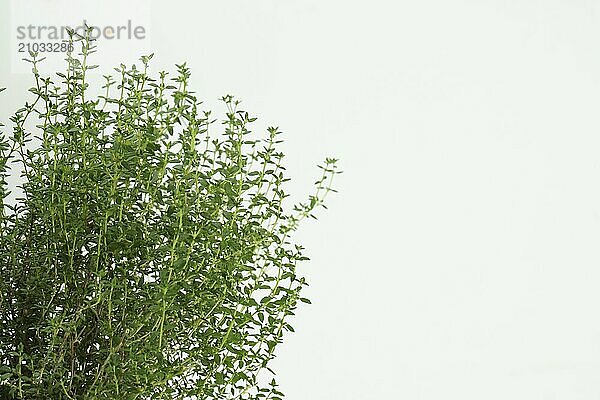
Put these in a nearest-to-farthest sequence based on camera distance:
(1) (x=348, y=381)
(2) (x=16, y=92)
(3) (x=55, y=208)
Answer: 1. (3) (x=55, y=208)
2. (2) (x=16, y=92)
3. (1) (x=348, y=381)

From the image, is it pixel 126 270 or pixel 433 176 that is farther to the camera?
pixel 433 176

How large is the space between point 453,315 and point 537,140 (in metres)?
0.42

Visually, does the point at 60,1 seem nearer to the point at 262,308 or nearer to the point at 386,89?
the point at 386,89

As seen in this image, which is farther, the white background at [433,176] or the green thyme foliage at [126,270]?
the white background at [433,176]

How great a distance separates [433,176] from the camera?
1985 millimetres

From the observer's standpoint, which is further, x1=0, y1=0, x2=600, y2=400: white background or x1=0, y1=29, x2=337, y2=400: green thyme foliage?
x1=0, y1=0, x2=600, y2=400: white background

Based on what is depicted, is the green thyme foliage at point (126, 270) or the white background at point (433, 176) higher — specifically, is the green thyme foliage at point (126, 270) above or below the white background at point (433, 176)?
below

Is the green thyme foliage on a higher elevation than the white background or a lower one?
lower

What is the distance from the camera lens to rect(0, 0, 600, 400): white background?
193cm

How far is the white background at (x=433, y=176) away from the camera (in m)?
1.93

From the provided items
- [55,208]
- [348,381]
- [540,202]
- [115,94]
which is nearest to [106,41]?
[115,94]

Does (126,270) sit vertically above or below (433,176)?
below

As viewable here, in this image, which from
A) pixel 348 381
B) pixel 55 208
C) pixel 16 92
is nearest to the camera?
pixel 55 208

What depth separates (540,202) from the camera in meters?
2.03
